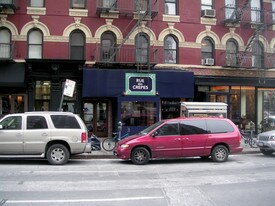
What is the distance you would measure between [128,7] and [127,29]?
1.21 meters

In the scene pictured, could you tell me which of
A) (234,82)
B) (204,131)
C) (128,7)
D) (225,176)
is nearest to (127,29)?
(128,7)

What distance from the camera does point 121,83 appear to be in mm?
20562

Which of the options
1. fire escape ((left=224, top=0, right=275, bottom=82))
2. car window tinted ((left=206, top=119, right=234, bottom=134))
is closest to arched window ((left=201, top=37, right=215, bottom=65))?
fire escape ((left=224, top=0, right=275, bottom=82))

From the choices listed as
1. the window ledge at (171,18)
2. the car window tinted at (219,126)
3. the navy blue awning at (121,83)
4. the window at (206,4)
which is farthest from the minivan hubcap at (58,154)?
the window at (206,4)

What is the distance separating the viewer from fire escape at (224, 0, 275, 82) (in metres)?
23.0

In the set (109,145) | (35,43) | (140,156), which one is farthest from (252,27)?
(140,156)

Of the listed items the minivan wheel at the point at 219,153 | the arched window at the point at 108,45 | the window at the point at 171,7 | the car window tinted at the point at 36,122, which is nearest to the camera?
the car window tinted at the point at 36,122

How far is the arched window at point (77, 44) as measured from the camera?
21.2 m

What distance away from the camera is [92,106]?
2172 centimetres

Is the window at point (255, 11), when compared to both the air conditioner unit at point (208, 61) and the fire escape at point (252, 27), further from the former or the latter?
the air conditioner unit at point (208, 61)

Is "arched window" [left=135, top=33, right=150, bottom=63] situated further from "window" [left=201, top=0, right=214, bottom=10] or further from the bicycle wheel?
the bicycle wheel

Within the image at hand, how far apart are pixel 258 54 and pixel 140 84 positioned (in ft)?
27.0

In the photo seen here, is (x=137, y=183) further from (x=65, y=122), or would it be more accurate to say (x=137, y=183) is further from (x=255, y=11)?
(x=255, y=11)

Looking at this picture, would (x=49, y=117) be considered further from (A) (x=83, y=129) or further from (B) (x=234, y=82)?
(B) (x=234, y=82)
